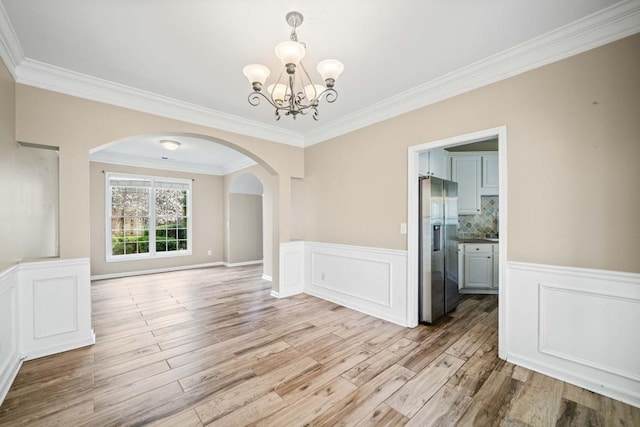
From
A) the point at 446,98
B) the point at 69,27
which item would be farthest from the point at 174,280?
the point at 446,98

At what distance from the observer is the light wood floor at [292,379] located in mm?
1817

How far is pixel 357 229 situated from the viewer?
388 cm

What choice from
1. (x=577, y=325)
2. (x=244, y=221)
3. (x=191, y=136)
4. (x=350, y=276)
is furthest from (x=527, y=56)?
(x=244, y=221)

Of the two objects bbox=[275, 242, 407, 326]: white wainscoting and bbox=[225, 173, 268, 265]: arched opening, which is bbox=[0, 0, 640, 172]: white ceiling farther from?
bbox=[225, 173, 268, 265]: arched opening

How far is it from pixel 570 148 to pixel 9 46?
477cm

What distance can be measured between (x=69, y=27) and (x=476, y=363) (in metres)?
4.52

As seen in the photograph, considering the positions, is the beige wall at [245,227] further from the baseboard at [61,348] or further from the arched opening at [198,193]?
the baseboard at [61,348]

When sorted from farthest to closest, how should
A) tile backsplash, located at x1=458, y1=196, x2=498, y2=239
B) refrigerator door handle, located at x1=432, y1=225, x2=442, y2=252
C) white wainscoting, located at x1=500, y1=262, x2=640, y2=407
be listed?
1. tile backsplash, located at x1=458, y1=196, x2=498, y2=239
2. refrigerator door handle, located at x1=432, y1=225, x2=442, y2=252
3. white wainscoting, located at x1=500, y1=262, x2=640, y2=407

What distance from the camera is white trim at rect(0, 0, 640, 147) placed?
1.99 metres

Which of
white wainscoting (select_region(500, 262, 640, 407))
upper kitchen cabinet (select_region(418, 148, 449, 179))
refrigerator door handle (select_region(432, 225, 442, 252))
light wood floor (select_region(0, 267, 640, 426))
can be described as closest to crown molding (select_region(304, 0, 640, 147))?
upper kitchen cabinet (select_region(418, 148, 449, 179))

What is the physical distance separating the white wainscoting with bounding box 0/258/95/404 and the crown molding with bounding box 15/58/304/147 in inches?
71.0

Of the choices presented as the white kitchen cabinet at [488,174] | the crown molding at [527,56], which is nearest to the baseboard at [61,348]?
the crown molding at [527,56]

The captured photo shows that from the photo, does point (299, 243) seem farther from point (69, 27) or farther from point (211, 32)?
point (69, 27)

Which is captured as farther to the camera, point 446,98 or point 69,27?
point 446,98
